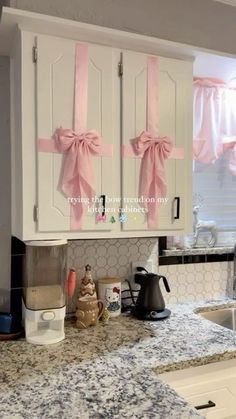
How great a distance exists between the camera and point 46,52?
141 centimetres

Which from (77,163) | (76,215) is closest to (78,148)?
(77,163)

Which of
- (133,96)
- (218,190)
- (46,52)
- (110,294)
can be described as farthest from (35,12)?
(218,190)

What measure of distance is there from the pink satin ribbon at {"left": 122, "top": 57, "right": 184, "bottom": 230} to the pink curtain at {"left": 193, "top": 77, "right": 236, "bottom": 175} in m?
0.60

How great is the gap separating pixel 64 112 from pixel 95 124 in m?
0.14

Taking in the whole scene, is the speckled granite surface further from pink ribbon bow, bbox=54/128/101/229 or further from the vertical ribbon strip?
pink ribbon bow, bbox=54/128/101/229

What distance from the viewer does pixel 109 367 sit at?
1.22 metres

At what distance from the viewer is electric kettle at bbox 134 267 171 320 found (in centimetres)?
171

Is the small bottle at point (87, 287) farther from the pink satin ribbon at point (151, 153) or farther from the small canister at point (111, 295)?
the pink satin ribbon at point (151, 153)

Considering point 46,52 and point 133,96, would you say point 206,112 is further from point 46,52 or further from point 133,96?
point 46,52

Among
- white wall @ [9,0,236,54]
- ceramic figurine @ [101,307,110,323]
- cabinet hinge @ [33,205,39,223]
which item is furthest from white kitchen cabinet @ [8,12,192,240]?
ceramic figurine @ [101,307,110,323]

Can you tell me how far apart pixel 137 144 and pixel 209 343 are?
868 mm

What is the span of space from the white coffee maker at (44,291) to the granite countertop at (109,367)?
62 mm

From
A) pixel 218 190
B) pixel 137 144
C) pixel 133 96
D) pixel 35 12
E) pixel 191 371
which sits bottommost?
pixel 191 371

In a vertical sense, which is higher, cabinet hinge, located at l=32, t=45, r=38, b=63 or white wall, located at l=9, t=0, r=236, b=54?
white wall, located at l=9, t=0, r=236, b=54
